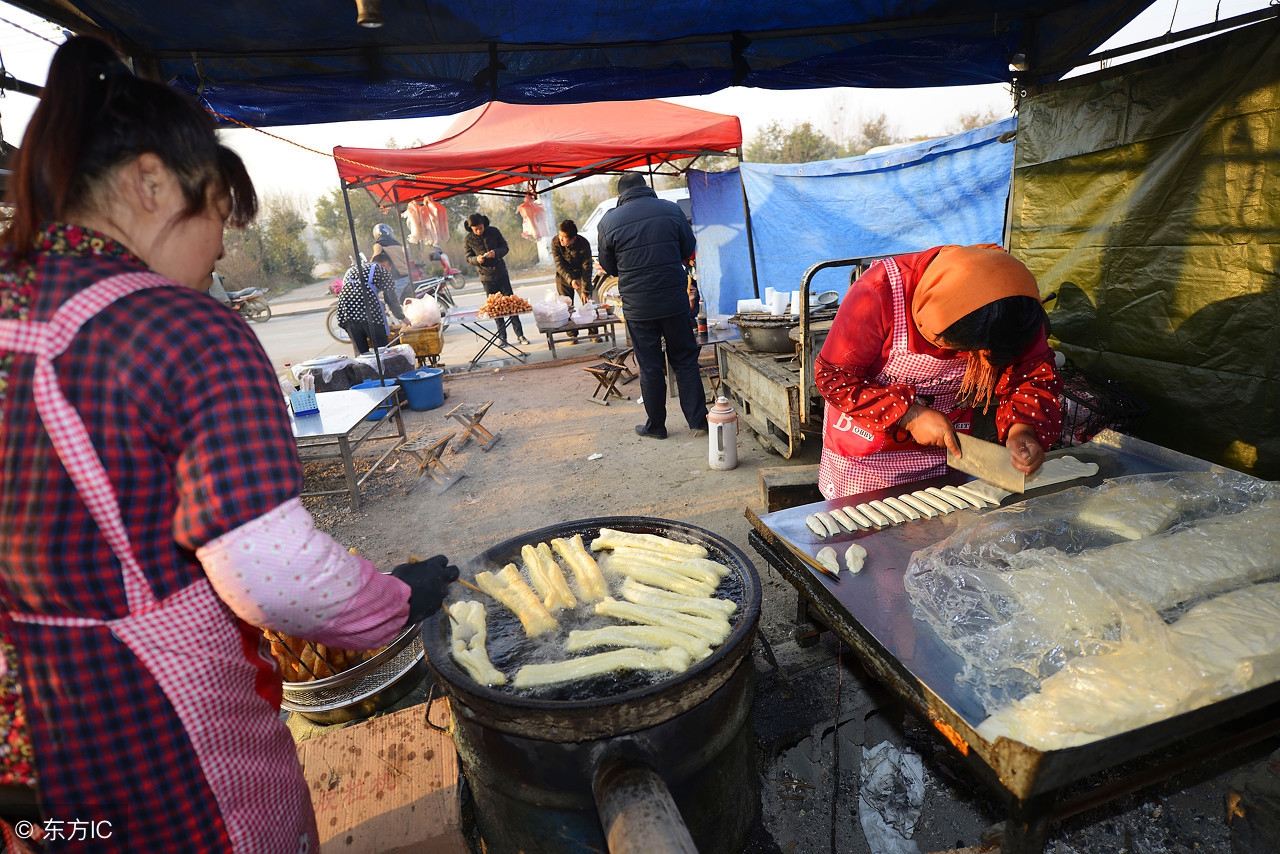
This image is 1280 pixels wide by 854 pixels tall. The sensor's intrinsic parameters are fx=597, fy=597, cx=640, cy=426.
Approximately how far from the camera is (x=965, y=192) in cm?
842

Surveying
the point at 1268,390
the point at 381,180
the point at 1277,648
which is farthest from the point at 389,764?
the point at 381,180

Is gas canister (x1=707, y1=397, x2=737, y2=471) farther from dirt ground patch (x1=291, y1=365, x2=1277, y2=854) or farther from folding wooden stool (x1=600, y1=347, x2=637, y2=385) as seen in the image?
folding wooden stool (x1=600, y1=347, x2=637, y2=385)

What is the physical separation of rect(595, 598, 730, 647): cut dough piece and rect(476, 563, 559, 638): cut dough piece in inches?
7.9

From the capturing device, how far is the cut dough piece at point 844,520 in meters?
2.38

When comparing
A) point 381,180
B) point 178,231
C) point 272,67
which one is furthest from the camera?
point 381,180

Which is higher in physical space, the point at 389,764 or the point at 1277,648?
the point at 1277,648

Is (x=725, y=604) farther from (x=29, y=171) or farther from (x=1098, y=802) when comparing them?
(x=29, y=171)

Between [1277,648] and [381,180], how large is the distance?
8.23 m

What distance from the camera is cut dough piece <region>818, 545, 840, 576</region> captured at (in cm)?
210

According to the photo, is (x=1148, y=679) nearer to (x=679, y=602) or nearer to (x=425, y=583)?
(x=679, y=602)

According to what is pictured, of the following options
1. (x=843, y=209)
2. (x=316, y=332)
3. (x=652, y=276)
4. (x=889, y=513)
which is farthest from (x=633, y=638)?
(x=316, y=332)

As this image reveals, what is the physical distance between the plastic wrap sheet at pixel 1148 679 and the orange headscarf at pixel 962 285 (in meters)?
1.17

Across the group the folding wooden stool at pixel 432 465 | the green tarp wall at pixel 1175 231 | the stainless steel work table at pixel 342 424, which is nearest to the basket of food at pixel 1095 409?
the green tarp wall at pixel 1175 231

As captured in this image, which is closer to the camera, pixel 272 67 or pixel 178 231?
pixel 178 231
